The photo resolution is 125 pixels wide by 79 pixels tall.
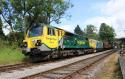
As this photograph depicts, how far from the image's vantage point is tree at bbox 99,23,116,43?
145 m

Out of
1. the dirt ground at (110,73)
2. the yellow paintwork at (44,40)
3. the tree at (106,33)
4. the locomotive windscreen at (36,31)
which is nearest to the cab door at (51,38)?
the yellow paintwork at (44,40)

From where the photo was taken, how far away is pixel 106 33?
14688 centimetres

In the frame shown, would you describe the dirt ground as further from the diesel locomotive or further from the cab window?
the cab window

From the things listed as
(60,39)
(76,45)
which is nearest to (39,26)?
(60,39)

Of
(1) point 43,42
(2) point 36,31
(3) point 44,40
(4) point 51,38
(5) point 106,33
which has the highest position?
(5) point 106,33

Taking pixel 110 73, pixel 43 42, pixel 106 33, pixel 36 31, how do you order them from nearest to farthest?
pixel 110 73, pixel 43 42, pixel 36 31, pixel 106 33

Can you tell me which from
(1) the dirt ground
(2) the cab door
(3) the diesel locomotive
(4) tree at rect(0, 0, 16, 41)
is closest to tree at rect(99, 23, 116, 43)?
(4) tree at rect(0, 0, 16, 41)

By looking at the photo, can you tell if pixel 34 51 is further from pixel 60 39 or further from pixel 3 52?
pixel 3 52

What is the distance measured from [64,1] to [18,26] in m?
10.7

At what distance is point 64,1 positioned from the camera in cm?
5003

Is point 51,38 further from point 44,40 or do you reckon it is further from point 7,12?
point 7,12

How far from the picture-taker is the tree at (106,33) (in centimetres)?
14475

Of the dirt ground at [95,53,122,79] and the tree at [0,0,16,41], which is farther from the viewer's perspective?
the tree at [0,0,16,41]

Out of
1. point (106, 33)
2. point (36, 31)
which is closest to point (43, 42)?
point (36, 31)
